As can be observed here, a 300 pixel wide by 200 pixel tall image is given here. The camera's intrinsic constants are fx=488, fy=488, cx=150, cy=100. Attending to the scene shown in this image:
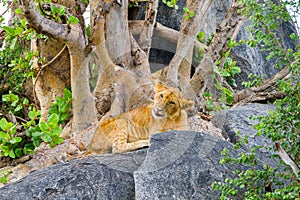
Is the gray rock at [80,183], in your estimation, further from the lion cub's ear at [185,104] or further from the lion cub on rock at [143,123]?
the lion cub's ear at [185,104]

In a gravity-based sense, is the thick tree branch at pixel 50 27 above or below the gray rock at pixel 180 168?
above

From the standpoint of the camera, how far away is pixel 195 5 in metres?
6.38

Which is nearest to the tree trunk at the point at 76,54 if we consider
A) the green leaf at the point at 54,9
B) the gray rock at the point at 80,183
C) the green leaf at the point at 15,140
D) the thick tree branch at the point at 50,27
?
the thick tree branch at the point at 50,27

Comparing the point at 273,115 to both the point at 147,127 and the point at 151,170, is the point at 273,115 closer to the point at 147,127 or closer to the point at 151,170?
the point at 151,170

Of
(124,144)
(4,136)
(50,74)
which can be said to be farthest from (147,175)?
(50,74)

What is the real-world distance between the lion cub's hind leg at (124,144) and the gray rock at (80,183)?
1.08ft

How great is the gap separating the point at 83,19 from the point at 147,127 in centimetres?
189

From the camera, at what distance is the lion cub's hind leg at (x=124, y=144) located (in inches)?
181

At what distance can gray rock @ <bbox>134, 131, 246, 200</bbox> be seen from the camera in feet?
12.4

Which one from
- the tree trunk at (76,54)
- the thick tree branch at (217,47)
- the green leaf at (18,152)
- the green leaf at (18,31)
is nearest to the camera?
the tree trunk at (76,54)

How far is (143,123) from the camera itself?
4688 millimetres

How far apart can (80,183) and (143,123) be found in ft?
3.18

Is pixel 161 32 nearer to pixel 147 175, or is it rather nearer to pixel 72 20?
pixel 72 20

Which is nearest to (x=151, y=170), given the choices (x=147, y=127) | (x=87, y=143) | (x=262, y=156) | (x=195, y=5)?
(x=147, y=127)
